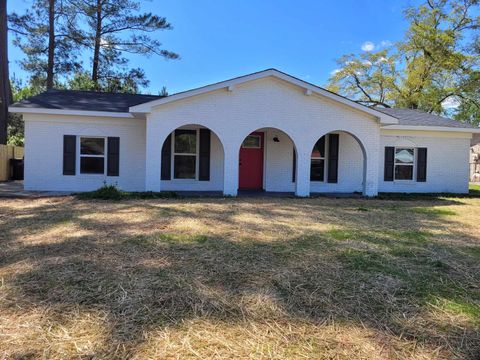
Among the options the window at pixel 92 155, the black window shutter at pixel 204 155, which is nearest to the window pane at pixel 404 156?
the black window shutter at pixel 204 155

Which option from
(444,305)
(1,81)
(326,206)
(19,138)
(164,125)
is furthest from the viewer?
(19,138)

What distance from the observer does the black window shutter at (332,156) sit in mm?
13289

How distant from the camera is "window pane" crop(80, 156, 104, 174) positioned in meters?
11.8

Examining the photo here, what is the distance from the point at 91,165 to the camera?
11.8 m

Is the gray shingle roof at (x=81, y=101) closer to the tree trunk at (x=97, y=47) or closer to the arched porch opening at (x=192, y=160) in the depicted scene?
the arched porch opening at (x=192, y=160)

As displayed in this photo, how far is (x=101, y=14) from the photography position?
2234 cm

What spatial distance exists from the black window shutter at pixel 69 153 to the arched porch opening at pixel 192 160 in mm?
2976

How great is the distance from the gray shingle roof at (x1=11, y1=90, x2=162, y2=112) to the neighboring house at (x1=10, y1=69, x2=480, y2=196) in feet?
0.12

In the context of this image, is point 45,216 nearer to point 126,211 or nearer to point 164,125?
point 126,211

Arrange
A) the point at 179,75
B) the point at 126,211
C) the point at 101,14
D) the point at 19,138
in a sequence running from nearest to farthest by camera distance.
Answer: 1. the point at 126,211
2. the point at 101,14
3. the point at 19,138
4. the point at 179,75

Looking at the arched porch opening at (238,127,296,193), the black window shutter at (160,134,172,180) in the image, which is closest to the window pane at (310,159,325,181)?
the arched porch opening at (238,127,296,193)

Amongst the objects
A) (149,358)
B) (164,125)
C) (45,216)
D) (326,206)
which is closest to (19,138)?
(164,125)

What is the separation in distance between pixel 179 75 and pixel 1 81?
46.7 ft

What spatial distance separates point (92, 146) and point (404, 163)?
11580mm
